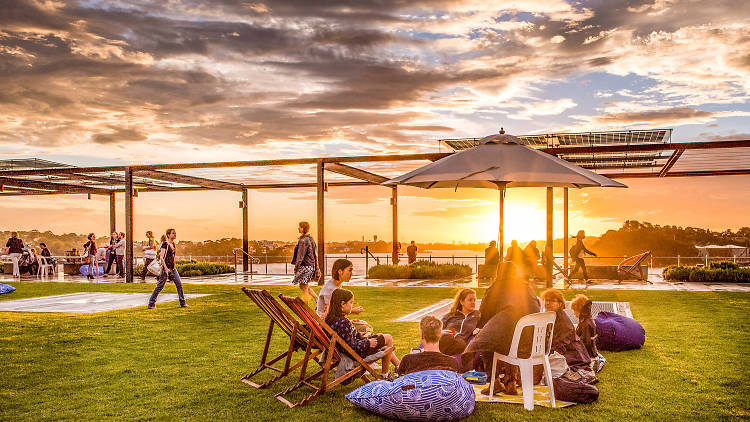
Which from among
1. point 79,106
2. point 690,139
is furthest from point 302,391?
point 79,106

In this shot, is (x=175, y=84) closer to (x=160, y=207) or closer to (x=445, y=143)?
(x=445, y=143)

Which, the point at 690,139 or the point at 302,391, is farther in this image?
the point at 690,139

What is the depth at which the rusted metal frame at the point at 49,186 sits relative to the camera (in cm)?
2256

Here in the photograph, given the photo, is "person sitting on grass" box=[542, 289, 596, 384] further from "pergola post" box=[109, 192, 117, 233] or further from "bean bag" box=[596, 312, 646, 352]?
"pergola post" box=[109, 192, 117, 233]

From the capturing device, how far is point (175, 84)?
15664mm

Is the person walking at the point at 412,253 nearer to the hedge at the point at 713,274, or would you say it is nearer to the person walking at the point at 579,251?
the person walking at the point at 579,251

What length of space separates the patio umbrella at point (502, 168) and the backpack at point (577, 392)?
7.05ft

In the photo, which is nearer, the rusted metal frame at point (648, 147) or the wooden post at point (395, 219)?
the rusted metal frame at point (648, 147)

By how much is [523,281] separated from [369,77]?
→ 11.0 m

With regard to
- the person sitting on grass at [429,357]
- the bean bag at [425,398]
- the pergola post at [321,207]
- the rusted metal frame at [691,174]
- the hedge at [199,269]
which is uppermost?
the rusted metal frame at [691,174]

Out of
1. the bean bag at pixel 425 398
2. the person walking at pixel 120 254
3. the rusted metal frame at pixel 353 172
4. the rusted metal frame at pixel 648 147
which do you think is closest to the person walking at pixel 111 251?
the person walking at pixel 120 254

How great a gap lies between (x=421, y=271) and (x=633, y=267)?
6.97 m

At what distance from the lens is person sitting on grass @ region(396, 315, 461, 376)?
5.12 meters

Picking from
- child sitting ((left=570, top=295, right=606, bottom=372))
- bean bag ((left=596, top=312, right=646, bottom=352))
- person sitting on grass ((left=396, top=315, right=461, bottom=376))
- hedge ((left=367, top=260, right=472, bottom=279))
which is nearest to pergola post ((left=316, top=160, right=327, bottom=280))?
hedge ((left=367, top=260, right=472, bottom=279))
